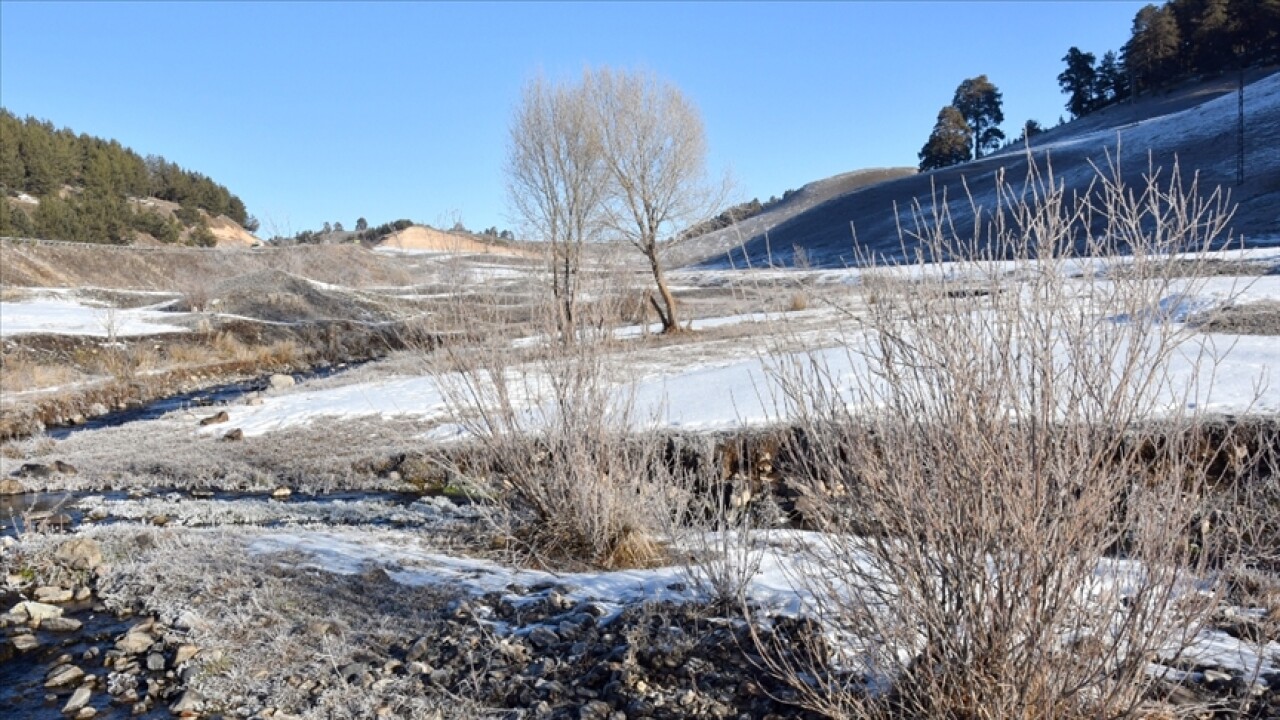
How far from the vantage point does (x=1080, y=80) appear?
250 feet

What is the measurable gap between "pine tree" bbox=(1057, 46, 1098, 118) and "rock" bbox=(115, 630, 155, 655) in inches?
3357

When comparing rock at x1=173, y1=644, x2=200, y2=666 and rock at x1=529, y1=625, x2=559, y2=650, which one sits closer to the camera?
rock at x1=529, y1=625, x2=559, y2=650

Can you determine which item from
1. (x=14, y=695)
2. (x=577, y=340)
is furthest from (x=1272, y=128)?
(x=14, y=695)

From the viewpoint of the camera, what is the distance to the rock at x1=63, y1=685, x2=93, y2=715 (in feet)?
13.4

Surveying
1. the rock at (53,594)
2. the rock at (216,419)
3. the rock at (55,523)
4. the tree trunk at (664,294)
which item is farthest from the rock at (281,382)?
the rock at (53,594)

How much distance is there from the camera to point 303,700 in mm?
3916

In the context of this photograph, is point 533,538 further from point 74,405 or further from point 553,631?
point 74,405

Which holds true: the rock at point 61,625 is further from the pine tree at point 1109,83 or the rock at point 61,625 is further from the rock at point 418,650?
the pine tree at point 1109,83

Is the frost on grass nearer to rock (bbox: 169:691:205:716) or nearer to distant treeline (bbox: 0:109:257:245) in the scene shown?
rock (bbox: 169:691:205:716)

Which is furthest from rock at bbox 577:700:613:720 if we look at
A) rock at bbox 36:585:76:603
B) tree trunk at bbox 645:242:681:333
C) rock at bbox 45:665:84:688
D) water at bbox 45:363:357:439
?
tree trunk at bbox 645:242:681:333

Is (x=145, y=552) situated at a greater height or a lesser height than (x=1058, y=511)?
lesser

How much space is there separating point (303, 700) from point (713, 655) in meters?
1.88

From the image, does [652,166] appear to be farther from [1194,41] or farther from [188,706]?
[1194,41]

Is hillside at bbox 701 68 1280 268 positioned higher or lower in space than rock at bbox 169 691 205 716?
higher
